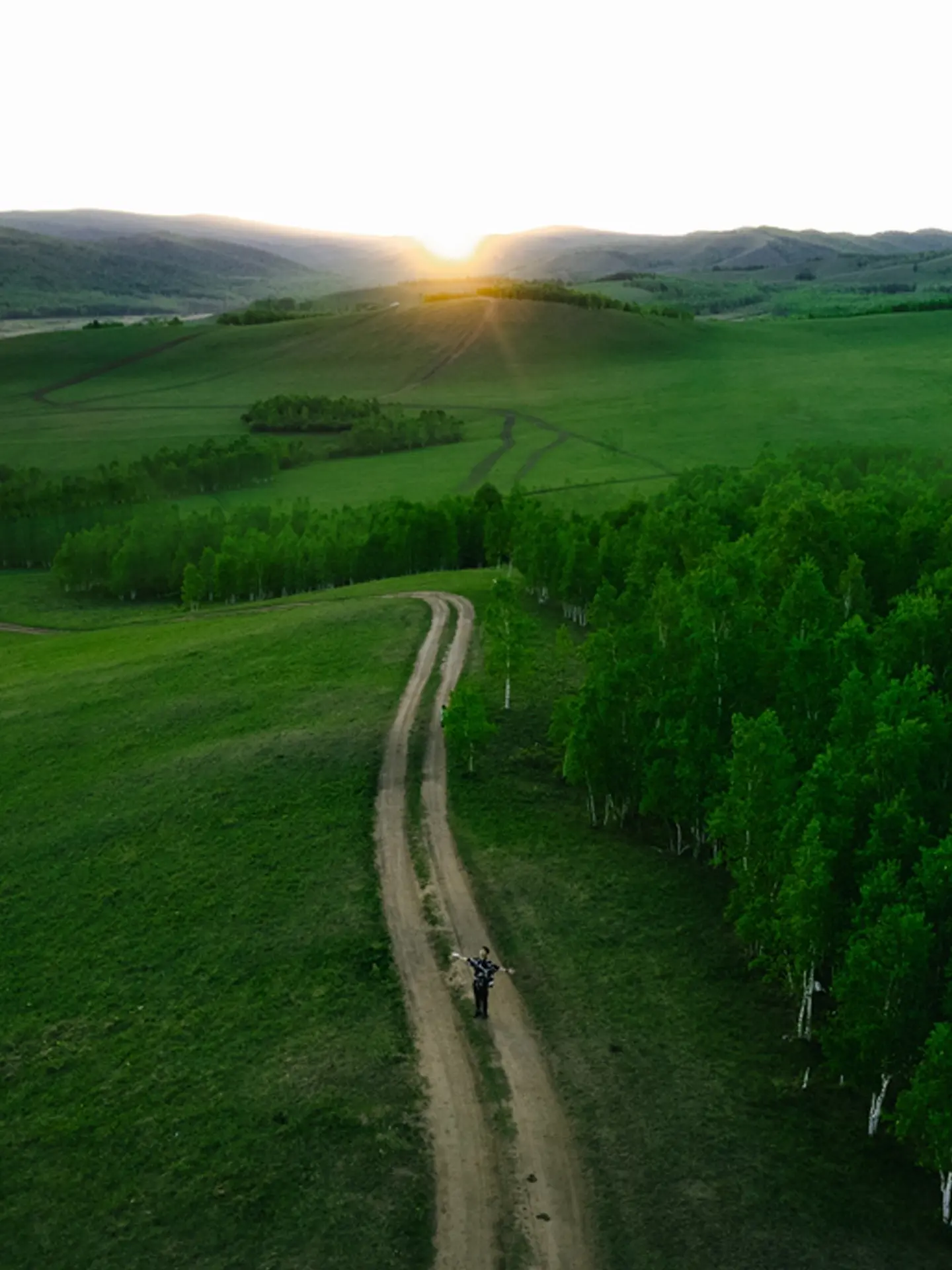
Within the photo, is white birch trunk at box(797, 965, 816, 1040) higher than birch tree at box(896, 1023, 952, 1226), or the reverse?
birch tree at box(896, 1023, 952, 1226)

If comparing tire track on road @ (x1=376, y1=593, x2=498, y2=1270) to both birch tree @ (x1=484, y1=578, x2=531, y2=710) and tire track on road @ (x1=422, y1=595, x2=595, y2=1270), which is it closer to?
tire track on road @ (x1=422, y1=595, x2=595, y2=1270)

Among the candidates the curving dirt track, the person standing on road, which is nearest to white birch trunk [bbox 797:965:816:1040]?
the person standing on road

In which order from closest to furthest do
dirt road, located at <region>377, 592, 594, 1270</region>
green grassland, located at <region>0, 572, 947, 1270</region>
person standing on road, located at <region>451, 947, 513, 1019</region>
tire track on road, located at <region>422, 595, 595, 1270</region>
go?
tire track on road, located at <region>422, 595, 595, 1270</region> → dirt road, located at <region>377, 592, 594, 1270</region> → green grassland, located at <region>0, 572, 947, 1270</region> → person standing on road, located at <region>451, 947, 513, 1019</region>

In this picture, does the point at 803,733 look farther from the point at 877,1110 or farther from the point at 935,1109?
the point at 935,1109

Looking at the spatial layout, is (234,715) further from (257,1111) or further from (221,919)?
(257,1111)

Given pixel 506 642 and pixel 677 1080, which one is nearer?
pixel 677 1080

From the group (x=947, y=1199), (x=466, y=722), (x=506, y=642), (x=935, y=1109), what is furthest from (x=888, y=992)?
(x=506, y=642)
